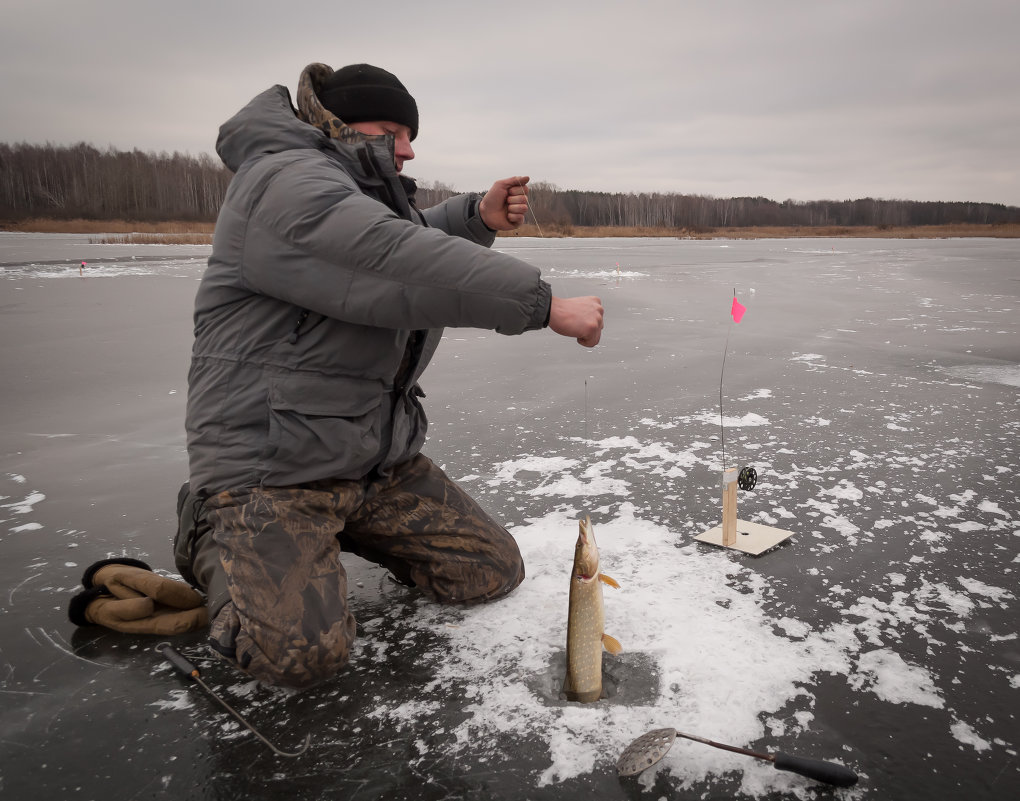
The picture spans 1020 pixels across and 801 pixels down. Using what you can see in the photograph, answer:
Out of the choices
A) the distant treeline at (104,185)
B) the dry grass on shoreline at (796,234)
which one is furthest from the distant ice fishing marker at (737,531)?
the distant treeline at (104,185)

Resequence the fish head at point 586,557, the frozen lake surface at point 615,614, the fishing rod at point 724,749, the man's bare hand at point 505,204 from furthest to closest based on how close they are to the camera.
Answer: the man's bare hand at point 505,204 < the fish head at point 586,557 < the frozen lake surface at point 615,614 < the fishing rod at point 724,749

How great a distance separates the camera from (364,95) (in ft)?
8.96

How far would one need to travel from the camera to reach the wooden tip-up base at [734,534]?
10.5 ft

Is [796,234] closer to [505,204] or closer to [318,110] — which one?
[505,204]

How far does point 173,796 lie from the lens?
187 centimetres

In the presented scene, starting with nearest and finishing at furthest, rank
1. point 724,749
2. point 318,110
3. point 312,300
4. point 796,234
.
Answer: point 724,749
point 312,300
point 318,110
point 796,234

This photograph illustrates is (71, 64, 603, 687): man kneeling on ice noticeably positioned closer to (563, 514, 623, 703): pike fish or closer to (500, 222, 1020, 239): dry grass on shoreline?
(563, 514, 623, 703): pike fish

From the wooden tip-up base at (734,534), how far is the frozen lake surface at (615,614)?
2.1 inches

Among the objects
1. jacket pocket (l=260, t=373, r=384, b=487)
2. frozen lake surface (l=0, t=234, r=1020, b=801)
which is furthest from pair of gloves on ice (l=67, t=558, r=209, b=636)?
jacket pocket (l=260, t=373, r=384, b=487)

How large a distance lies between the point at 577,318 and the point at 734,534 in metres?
1.51

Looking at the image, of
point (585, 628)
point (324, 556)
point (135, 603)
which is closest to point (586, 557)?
point (585, 628)

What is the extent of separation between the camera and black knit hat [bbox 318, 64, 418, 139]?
2.74m

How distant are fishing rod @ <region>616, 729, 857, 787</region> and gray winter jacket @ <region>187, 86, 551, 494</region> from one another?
127 centimetres

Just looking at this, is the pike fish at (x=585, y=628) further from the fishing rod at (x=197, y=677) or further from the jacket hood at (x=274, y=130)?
the jacket hood at (x=274, y=130)
